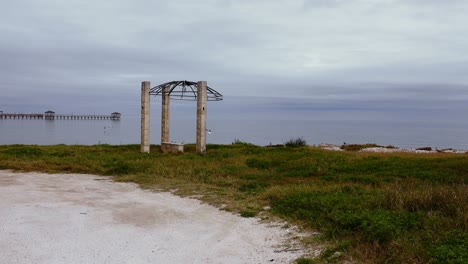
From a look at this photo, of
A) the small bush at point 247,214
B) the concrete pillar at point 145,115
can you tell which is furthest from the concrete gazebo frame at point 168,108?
the small bush at point 247,214

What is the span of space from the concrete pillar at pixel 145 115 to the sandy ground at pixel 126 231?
32.3ft

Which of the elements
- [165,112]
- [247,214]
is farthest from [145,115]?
[247,214]

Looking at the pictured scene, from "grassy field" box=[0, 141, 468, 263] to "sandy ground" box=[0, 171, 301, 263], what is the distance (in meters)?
0.73

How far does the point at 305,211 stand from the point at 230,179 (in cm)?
512

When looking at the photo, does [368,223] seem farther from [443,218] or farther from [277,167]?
[277,167]

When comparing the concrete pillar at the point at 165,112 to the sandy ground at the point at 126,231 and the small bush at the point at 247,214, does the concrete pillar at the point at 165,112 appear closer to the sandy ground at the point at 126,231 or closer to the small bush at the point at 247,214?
the sandy ground at the point at 126,231

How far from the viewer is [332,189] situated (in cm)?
1097

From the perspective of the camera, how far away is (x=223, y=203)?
10414 mm

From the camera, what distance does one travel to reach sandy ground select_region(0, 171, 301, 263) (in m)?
6.88

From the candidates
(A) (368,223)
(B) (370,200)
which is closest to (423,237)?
(A) (368,223)

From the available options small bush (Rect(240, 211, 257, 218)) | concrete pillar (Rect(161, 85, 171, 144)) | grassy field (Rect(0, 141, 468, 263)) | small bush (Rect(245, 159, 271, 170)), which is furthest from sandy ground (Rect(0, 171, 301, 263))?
concrete pillar (Rect(161, 85, 171, 144))

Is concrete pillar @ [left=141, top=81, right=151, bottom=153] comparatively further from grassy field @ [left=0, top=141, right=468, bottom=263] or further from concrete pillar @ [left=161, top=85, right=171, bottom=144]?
grassy field @ [left=0, top=141, right=468, bottom=263]

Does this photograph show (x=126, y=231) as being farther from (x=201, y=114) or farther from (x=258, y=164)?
(x=201, y=114)

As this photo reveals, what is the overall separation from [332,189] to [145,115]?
504 inches
